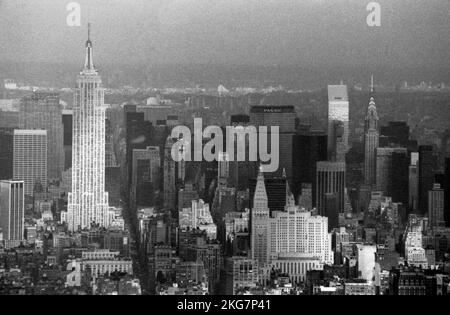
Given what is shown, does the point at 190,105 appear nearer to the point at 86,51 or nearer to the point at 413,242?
the point at 86,51

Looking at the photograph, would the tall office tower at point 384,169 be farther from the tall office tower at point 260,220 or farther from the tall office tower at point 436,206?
the tall office tower at point 260,220

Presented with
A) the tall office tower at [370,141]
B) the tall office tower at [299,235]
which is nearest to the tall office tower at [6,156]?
the tall office tower at [299,235]

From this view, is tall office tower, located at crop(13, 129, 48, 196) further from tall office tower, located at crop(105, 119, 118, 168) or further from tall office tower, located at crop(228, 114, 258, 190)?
tall office tower, located at crop(228, 114, 258, 190)

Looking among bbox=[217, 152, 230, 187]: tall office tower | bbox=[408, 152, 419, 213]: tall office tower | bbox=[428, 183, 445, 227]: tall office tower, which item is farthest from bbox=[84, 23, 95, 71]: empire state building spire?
bbox=[428, 183, 445, 227]: tall office tower

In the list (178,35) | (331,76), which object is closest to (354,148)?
(331,76)

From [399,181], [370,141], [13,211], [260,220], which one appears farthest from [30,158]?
[399,181]

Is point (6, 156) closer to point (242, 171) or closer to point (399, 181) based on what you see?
point (242, 171)

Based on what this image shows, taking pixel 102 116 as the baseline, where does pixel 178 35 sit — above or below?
above
